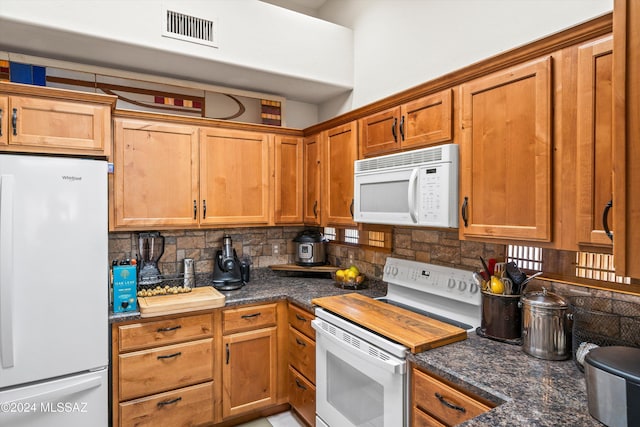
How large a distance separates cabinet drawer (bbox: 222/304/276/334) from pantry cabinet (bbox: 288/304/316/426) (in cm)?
15

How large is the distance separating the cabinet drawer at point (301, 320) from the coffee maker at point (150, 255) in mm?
1029

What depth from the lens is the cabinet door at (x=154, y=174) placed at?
2.44 meters

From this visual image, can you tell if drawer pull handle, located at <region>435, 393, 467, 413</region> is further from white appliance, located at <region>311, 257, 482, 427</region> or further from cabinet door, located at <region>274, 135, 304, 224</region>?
cabinet door, located at <region>274, 135, 304, 224</region>

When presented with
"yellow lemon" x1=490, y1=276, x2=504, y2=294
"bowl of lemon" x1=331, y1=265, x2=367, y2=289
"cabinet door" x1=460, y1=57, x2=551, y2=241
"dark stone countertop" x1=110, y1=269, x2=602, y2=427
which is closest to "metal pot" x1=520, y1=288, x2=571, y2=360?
"dark stone countertop" x1=110, y1=269, x2=602, y2=427

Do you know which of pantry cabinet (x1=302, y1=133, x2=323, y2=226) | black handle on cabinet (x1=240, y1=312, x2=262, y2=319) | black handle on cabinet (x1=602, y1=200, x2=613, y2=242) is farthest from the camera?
pantry cabinet (x1=302, y1=133, x2=323, y2=226)

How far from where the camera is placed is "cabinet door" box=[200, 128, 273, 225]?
8.95 ft

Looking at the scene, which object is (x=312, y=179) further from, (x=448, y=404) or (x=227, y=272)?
(x=448, y=404)

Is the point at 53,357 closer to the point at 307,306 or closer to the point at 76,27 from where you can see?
the point at 307,306

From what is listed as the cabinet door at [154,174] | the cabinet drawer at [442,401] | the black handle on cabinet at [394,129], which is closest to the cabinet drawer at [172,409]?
the cabinet door at [154,174]

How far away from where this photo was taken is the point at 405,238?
8.38ft

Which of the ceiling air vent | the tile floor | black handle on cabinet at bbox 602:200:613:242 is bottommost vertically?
the tile floor

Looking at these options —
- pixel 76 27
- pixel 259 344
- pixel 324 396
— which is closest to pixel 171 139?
pixel 76 27

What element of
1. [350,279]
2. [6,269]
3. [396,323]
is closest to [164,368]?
[6,269]

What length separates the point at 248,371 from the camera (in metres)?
2.57
